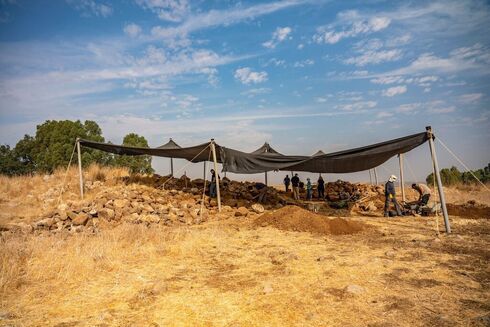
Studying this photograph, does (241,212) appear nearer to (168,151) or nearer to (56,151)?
(168,151)

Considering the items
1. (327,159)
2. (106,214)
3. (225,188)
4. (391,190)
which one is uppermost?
(327,159)

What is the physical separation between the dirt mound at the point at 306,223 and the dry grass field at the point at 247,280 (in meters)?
0.50

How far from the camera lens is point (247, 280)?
4.63 metres

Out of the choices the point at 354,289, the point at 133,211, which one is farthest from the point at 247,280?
the point at 133,211

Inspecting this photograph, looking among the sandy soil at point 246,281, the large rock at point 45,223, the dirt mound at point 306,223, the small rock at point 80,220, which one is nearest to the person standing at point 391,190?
the dirt mound at point 306,223

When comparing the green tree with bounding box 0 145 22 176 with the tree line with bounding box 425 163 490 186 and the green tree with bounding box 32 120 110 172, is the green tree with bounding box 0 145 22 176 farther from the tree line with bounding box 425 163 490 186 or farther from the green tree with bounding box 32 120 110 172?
the tree line with bounding box 425 163 490 186

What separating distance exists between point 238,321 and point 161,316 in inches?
33.4

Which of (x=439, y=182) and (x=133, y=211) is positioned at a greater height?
(x=439, y=182)

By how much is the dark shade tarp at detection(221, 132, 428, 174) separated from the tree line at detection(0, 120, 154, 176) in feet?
49.0

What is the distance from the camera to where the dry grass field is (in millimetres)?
3451

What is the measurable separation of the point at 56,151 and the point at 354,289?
82.0 feet

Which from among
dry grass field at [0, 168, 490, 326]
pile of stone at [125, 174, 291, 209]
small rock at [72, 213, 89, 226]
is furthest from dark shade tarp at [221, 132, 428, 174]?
small rock at [72, 213, 89, 226]

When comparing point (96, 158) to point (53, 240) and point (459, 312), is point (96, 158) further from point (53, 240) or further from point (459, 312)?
point (459, 312)

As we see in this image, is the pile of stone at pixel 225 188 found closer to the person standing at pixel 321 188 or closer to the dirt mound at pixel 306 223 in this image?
the dirt mound at pixel 306 223
